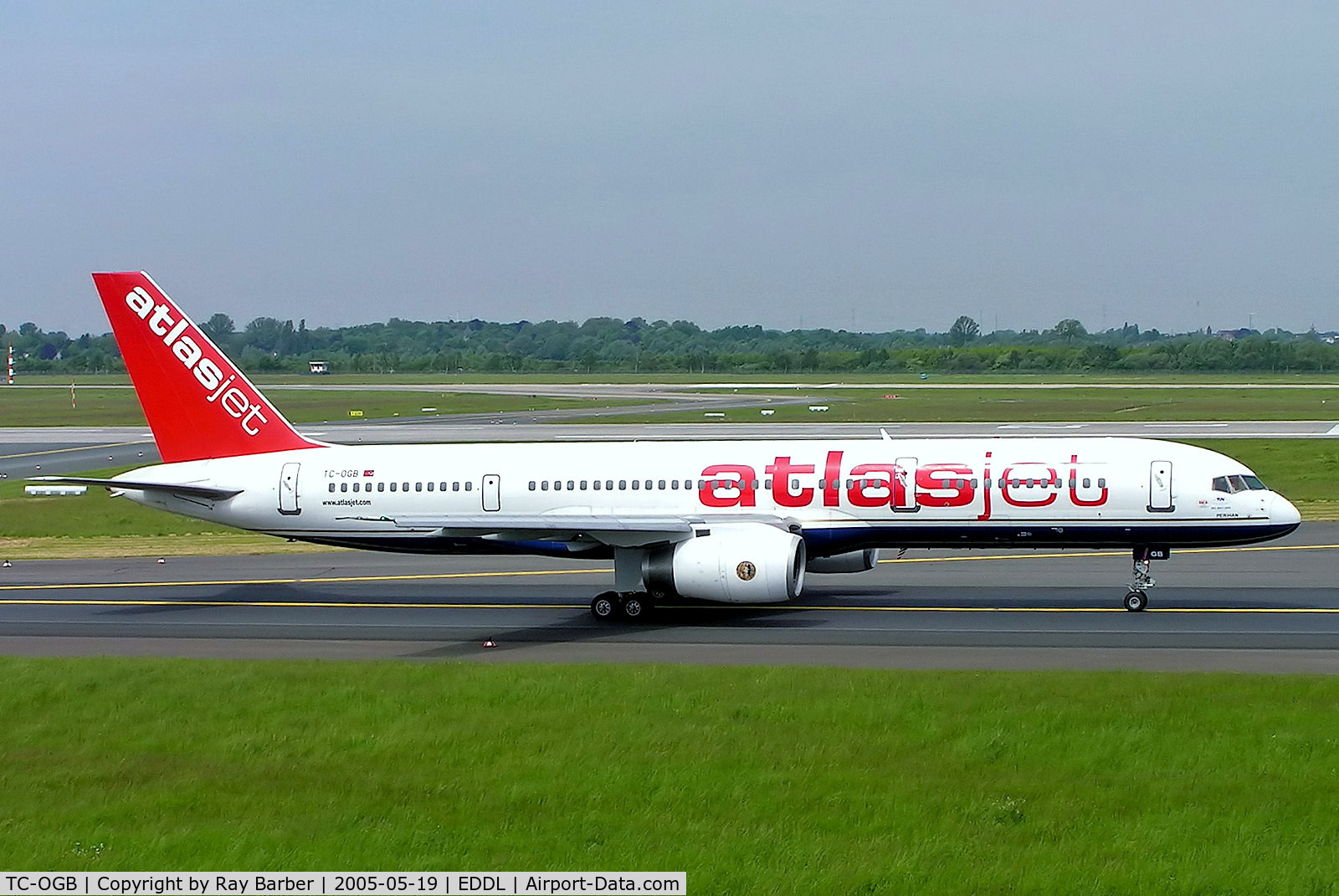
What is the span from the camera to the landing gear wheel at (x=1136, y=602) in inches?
1277

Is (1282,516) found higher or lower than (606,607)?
higher

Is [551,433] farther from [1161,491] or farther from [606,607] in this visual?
[1161,491]

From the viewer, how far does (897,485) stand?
33.8m

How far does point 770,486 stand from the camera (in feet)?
113

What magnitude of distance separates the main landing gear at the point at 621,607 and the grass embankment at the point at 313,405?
A: 79848 millimetres

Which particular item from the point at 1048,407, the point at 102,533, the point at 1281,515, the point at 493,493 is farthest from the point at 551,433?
the point at 1281,515

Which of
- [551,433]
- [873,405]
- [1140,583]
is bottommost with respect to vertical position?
[1140,583]

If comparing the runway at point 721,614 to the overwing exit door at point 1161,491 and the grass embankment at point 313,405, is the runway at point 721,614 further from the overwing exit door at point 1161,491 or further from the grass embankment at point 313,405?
the grass embankment at point 313,405

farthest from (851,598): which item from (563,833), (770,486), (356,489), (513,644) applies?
(563,833)

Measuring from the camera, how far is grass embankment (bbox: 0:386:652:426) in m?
115

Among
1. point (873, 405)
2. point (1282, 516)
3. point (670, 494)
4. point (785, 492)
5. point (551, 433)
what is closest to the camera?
point (1282, 516)

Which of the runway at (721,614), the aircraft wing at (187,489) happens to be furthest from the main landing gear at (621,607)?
the aircraft wing at (187,489)

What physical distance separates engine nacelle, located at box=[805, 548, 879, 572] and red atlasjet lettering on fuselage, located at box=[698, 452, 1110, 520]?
71.5 inches
